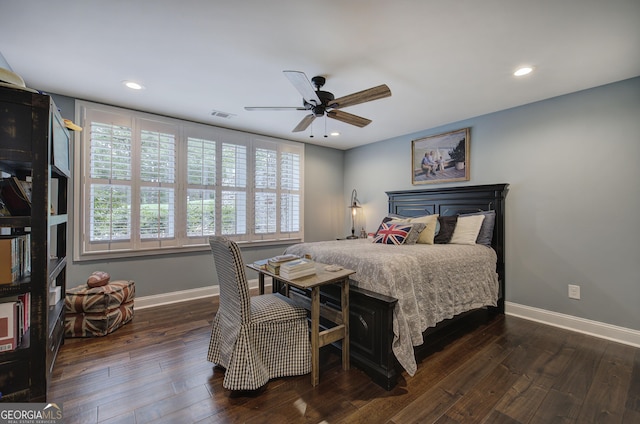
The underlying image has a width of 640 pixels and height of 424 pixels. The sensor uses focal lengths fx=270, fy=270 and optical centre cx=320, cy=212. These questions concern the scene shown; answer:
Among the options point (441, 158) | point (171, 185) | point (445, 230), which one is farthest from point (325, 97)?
point (171, 185)

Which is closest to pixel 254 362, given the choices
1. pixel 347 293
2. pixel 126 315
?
pixel 347 293

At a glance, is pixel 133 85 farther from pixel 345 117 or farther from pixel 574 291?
pixel 574 291

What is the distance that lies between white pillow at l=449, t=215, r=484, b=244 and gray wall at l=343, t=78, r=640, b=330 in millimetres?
406

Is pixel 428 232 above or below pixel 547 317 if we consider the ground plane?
above

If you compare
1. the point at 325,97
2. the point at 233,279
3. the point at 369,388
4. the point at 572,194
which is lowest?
the point at 369,388

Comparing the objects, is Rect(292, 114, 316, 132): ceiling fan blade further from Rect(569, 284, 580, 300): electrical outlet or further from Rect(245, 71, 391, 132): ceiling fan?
Rect(569, 284, 580, 300): electrical outlet

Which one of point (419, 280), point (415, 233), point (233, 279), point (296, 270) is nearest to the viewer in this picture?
point (233, 279)

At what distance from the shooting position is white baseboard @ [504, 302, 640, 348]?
2510 mm

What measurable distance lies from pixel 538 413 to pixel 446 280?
1.01 m

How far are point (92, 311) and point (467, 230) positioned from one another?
4121 mm

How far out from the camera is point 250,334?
5.92 feet

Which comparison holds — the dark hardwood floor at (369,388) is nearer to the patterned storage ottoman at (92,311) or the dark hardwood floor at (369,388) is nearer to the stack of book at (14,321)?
the patterned storage ottoman at (92,311)

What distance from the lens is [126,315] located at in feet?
9.44

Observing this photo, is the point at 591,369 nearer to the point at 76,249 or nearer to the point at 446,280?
the point at 446,280
